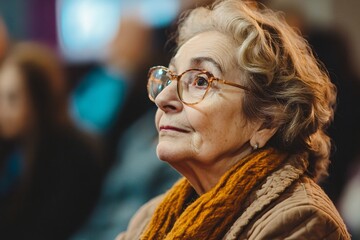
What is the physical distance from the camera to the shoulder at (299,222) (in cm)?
242

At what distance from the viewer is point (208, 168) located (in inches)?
107

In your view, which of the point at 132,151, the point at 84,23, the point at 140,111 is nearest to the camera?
the point at 132,151

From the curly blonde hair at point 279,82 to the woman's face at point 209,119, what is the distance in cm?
4

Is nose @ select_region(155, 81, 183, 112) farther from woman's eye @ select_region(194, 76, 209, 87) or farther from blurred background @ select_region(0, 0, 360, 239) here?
blurred background @ select_region(0, 0, 360, 239)

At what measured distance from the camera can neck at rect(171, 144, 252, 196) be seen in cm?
271

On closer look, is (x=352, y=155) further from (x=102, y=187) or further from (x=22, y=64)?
(x=22, y=64)

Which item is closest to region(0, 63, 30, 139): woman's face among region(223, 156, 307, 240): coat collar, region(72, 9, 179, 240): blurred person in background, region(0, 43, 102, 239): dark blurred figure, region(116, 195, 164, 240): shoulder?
region(0, 43, 102, 239): dark blurred figure

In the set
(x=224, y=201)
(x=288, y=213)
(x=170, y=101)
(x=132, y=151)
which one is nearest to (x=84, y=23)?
(x=132, y=151)

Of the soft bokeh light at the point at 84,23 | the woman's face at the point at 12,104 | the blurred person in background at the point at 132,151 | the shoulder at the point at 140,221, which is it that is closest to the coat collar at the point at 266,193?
the shoulder at the point at 140,221

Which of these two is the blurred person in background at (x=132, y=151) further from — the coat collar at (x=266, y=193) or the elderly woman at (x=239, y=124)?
the coat collar at (x=266, y=193)

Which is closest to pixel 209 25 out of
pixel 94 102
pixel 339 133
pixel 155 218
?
pixel 155 218

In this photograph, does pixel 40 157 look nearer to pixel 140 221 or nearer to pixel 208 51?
pixel 140 221

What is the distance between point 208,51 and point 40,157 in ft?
6.83

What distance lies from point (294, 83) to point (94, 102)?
2830 millimetres
